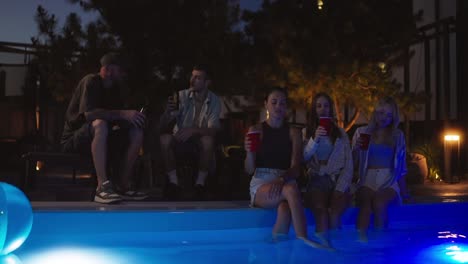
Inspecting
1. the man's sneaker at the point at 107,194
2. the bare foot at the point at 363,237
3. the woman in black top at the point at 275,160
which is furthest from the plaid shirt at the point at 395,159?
the man's sneaker at the point at 107,194

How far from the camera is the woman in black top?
3.60 metres

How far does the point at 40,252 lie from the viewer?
3.39 metres

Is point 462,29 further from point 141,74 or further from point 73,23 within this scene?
point 73,23

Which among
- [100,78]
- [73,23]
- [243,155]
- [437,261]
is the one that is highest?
[73,23]

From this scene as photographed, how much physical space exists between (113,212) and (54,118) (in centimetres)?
969

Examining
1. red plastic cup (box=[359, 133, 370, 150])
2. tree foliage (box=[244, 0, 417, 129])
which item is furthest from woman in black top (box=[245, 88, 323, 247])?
tree foliage (box=[244, 0, 417, 129])

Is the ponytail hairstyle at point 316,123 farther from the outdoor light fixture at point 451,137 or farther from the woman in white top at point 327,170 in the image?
the outdoor light fixture at point 451,137

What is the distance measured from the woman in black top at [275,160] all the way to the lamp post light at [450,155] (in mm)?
5665

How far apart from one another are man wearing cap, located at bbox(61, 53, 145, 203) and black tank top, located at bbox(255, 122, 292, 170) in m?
1.09

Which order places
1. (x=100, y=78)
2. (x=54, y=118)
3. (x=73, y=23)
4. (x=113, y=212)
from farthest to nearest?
(x=54, y=118) < (x=73, y=23) < (x=100, y=78) < (x=113, y=212)

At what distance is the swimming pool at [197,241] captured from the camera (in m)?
3.29

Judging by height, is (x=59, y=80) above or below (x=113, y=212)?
above

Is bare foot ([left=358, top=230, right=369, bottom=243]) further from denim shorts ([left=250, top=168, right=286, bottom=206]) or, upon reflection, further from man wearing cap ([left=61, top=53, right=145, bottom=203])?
man wearing cap ([left=61, top=53, right=145, bottom=203])

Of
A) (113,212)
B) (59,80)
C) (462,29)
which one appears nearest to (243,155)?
(113,212)
